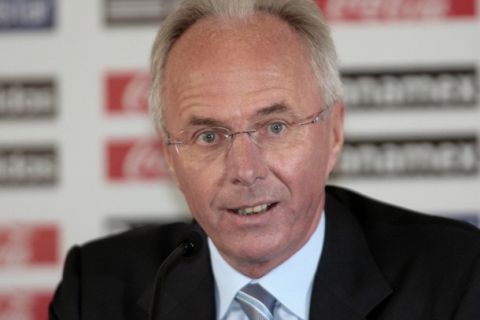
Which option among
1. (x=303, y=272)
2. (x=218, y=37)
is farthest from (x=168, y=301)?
(x=218, y=37)

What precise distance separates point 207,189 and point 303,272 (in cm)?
30

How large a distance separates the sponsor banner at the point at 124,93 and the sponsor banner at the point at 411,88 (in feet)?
2.35

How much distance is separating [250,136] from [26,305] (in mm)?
1632

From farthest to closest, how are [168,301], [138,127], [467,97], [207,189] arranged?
[138,127] → [467,97] → [168,301] → [207,189]

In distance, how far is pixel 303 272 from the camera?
1820 mm

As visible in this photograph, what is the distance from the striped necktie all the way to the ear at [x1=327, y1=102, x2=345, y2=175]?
0.31 m

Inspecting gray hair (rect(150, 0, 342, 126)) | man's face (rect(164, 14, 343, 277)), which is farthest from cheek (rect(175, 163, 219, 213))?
gray hair (rect(150, 0, 342, 126))

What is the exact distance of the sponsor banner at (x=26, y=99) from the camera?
2.99 meters

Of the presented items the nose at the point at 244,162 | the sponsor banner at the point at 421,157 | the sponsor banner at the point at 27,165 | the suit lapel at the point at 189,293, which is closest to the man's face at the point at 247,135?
the nose at the point at 244,162

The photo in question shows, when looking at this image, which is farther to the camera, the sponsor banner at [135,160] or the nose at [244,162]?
the sponsor banner at [135,160]

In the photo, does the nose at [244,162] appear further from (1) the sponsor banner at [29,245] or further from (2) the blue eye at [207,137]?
(1) the sponsor banner at [29,245]

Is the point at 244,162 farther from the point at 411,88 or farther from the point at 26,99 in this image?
the point at 26,99

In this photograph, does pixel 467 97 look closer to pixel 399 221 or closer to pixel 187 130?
pixel 399 221

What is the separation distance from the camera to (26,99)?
3006mm
